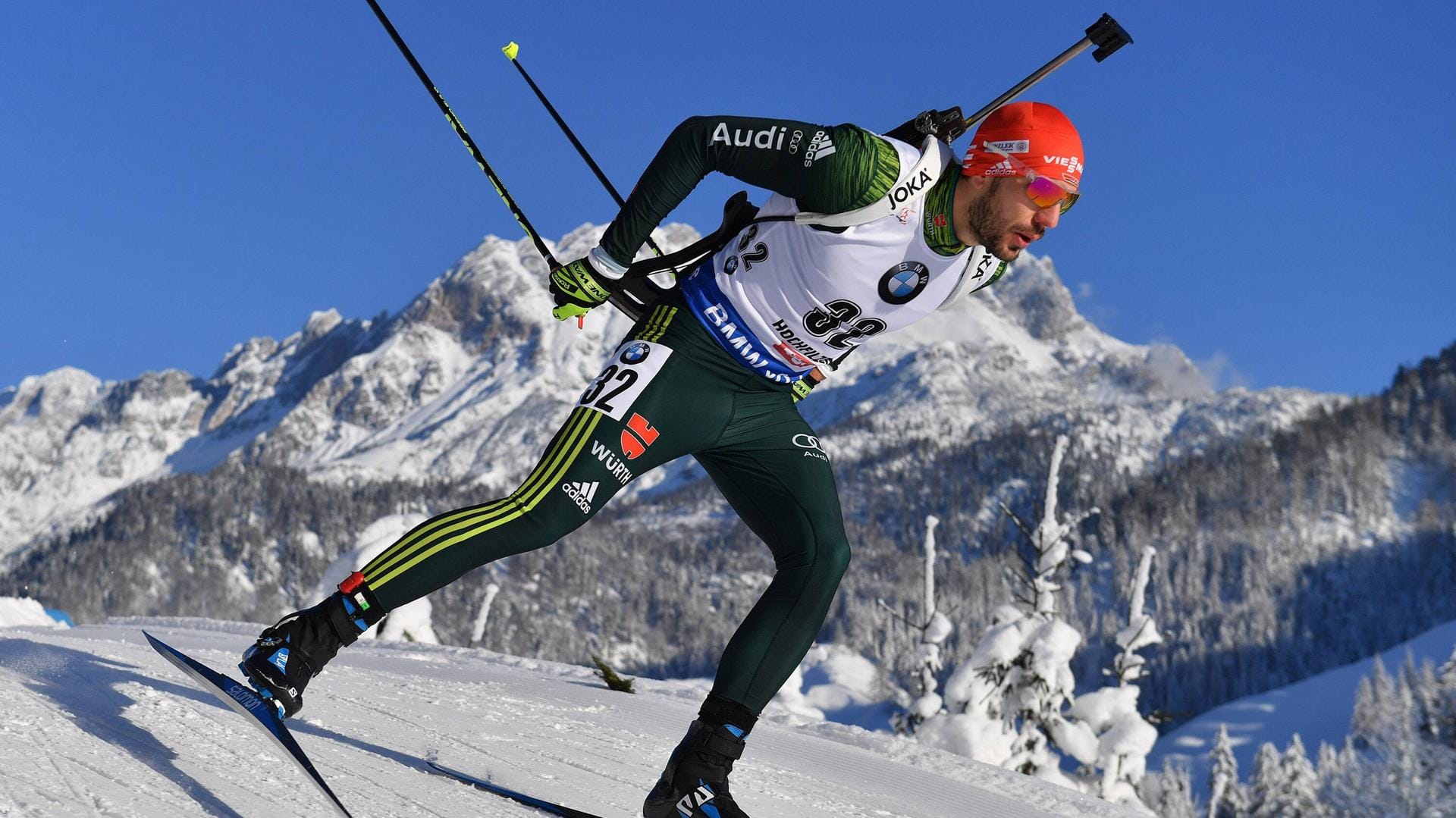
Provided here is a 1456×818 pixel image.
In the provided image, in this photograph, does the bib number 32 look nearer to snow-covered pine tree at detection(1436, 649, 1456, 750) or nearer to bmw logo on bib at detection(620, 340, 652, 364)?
bmw logo on bib at detection(620, 340, 652, 364)

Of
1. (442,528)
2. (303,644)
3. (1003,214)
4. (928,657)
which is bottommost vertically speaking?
(303,644)

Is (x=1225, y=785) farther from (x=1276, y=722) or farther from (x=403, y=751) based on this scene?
(x=403, y=751)

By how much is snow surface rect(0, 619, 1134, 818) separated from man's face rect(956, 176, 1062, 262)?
1.86m

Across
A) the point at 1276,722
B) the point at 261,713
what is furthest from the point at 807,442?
the point at 1276,722

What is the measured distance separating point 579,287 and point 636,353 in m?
0.25

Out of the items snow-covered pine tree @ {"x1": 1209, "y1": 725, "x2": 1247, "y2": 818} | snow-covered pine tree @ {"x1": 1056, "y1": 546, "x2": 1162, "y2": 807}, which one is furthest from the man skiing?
snow-covered pine tree @ {"x1": 1209, "y1": 725, "x2": 1247, "y2": 818}

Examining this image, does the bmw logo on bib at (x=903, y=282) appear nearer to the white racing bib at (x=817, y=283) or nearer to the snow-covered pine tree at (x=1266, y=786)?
the white racing bib at (x=817, y=283)

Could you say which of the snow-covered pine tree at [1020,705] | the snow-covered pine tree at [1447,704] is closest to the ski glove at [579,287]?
the snow-covered pine tree at [1020,705]

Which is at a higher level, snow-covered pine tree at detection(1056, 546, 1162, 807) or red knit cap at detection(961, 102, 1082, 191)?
snow-covered pine tree at detection(1056, 546, 1162, 807)

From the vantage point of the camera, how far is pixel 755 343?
3410 millimetres

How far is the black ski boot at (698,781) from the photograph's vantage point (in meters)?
3.07

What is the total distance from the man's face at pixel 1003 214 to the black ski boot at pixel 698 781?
154 cm

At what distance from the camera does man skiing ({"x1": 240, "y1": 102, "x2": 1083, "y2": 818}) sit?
3.09 m

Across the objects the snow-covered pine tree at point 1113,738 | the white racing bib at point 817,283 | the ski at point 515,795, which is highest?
the snow-covered pine tree at point 1113,738
